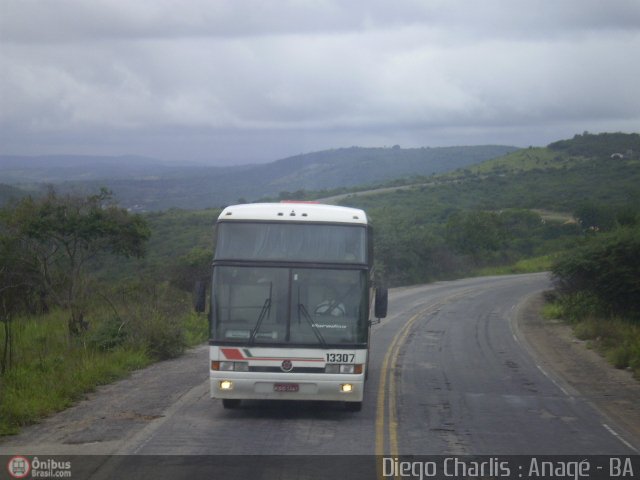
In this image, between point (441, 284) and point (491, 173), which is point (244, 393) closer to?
point (441, 284)

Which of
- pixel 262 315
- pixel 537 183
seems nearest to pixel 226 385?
pixel 262 315

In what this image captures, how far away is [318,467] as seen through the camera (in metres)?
8.86

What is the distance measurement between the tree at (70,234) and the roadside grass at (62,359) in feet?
4.82

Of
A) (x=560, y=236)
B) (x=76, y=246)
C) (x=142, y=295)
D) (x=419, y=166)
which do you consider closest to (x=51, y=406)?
(x=142, y=295)

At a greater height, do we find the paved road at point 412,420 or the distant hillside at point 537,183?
the distant hillside at point 537,183

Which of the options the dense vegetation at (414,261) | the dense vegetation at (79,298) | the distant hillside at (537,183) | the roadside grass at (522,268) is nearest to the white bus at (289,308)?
the dense vegetation at (414,261)

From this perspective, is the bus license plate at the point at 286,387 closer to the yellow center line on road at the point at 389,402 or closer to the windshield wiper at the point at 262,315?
the windshield wiper at the point at 262,315

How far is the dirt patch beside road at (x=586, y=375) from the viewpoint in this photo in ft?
41.3

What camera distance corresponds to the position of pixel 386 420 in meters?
11.7

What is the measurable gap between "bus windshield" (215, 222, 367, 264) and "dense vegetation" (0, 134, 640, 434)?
379 cm

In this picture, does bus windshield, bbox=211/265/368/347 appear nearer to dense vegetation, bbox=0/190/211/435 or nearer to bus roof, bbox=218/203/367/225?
bus roof, bbox=218/203/367/225

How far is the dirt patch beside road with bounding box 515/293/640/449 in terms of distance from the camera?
41.3 feet

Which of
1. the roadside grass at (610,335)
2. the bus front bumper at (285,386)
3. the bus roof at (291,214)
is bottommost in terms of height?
the roadside grass at (610,335)

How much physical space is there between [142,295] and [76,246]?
3051 millimetres
